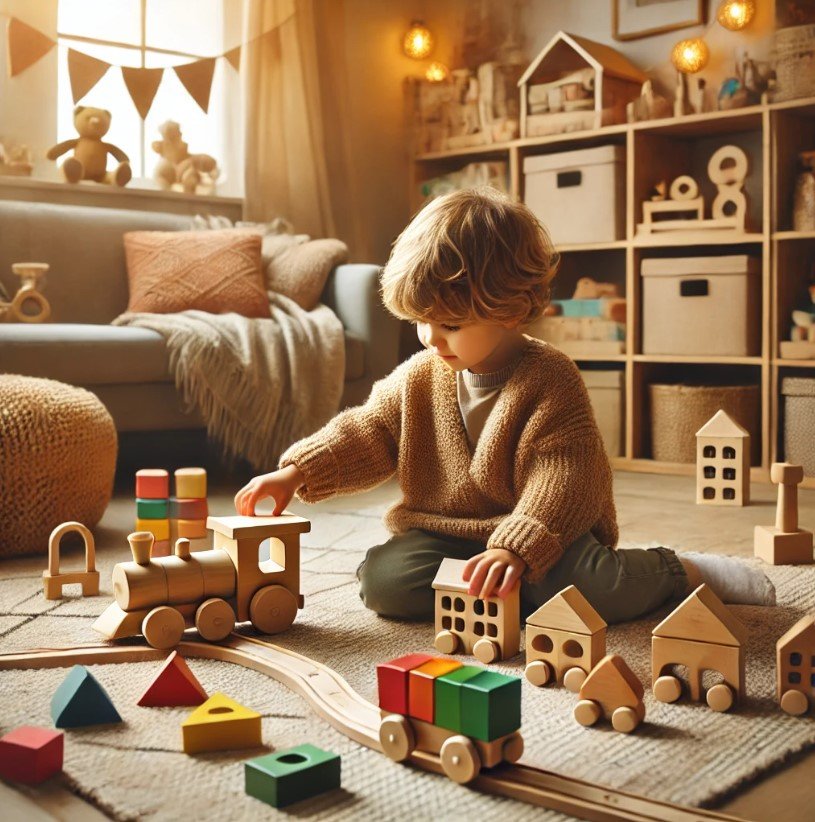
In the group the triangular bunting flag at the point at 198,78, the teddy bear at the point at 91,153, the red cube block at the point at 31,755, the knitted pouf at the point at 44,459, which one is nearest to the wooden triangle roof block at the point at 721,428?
the knitted pouf at the point at 44,459

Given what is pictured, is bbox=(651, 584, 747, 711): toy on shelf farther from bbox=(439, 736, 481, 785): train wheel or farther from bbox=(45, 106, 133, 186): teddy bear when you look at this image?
bbox=(45, 106, 133, 186): teddy bear

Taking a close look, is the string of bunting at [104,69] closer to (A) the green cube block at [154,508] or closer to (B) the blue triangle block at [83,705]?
(A) the green cube block at [154,508]

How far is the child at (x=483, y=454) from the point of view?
1242mm

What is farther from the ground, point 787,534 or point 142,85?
point 142,85

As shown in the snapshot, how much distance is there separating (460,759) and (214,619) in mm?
463

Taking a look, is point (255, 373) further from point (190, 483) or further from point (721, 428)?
point (721, 428)

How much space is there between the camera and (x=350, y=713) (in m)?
0.95

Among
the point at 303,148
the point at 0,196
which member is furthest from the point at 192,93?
the point at 0,196

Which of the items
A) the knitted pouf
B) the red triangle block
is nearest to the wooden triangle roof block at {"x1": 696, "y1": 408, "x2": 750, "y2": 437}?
the knitted pouf

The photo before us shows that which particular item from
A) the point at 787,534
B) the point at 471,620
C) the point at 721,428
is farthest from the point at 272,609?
the point at 721,428

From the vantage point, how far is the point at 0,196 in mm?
2936

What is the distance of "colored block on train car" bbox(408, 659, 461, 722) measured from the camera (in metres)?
0.82

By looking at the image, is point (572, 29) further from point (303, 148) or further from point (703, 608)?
point (703, 608)

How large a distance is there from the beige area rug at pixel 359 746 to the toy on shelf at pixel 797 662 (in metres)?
0.02
